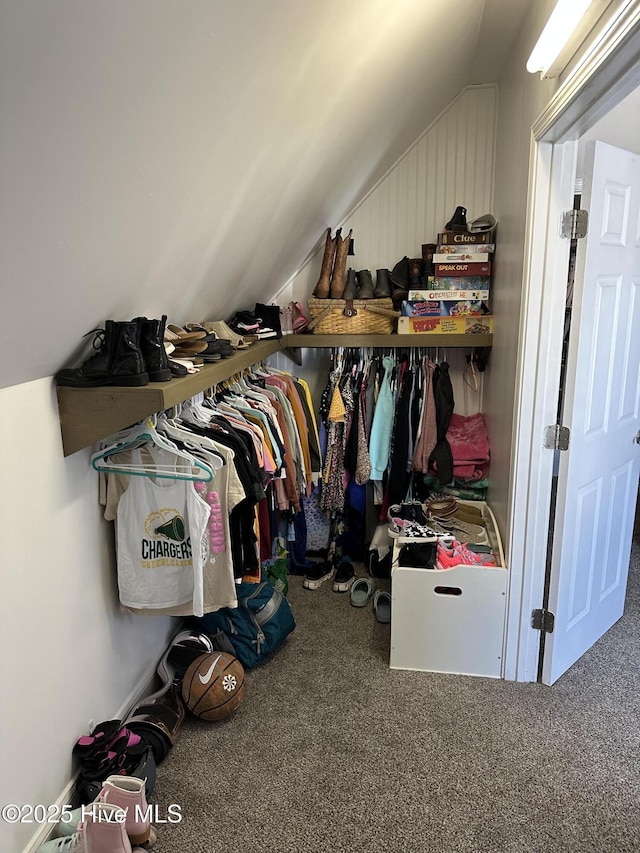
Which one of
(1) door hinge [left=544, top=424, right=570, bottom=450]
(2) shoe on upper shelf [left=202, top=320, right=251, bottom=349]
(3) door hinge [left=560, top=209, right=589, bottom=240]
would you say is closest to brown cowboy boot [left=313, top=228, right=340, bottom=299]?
(2) shoe on upper shelf [left=202, top=320, right=251, bottom=349]

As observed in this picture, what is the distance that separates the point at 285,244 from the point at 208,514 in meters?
1.37

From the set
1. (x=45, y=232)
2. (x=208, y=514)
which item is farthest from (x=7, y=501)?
(x=45, y=232)

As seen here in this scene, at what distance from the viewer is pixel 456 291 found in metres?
2.98

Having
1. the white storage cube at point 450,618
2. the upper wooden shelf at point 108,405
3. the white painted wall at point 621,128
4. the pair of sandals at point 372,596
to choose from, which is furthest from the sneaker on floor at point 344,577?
the white painted wall at point 621,128

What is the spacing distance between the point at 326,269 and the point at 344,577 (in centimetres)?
163

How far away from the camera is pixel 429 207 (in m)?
3.21

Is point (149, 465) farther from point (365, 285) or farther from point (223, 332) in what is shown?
point (365, 285)

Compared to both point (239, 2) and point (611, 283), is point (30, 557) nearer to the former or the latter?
point (239, 2)

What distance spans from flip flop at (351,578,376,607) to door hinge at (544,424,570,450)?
128 cm

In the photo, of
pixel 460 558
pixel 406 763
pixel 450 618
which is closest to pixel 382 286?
pixel 460 558

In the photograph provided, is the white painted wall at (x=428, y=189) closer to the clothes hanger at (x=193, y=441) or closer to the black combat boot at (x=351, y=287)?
the black combat boot at (x=351, y=287)

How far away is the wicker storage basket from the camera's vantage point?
3.03m

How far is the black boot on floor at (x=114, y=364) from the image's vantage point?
5.14 ft

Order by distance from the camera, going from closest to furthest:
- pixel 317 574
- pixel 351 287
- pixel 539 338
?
1. pixel 539 338
2. pixel 351 287
3. pixel 317 574
